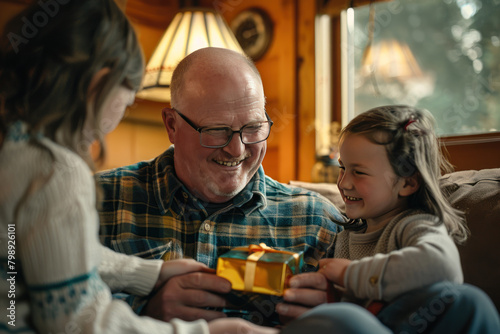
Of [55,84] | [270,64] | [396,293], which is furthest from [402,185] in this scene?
[270,64]

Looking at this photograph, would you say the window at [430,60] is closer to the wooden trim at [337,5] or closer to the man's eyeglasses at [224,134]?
the wooden trim at [337,5]

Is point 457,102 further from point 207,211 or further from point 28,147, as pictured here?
point 28,147

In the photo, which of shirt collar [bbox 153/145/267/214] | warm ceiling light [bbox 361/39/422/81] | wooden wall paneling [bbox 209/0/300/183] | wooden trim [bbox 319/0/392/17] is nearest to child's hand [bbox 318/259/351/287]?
shirt collar [bbox 153/145/267/214]

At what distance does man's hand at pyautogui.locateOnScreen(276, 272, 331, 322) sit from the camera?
0.97 m

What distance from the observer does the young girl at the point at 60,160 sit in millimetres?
656

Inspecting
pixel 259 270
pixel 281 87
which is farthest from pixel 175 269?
pixel 281 87

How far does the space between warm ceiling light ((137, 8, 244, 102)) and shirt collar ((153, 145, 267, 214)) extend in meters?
0.57

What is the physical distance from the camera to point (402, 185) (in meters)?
1.22

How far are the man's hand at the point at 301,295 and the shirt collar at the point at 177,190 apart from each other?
0.48 m

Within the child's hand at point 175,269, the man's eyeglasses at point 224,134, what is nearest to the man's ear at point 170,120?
the man's eyeglasses at point 224,134

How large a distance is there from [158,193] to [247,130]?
0.34 meters

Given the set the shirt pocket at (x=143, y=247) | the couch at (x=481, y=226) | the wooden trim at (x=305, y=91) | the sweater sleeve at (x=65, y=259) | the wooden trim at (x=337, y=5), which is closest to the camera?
the sweater sleeve at (x=65, y=259)

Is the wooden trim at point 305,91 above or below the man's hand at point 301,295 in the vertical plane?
above

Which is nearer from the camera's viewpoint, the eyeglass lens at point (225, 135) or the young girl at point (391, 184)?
the young girl at point (391, 184)
